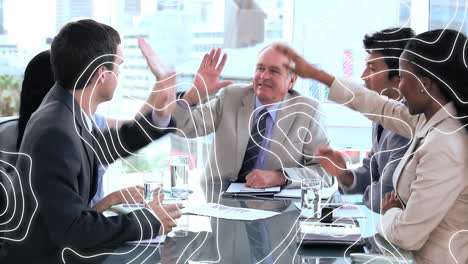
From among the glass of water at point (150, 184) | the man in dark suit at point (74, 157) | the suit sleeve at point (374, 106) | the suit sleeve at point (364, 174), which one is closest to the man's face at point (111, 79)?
the man in dark suit at point (74, 157)

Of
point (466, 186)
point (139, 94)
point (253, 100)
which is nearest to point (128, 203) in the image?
point (139, 94)

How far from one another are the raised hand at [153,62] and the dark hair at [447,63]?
664mm

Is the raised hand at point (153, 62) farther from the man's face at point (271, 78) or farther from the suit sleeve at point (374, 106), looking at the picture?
the suit sleeve at point (374, 106)

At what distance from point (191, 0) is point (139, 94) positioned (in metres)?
0.30

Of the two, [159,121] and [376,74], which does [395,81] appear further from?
[159,121]

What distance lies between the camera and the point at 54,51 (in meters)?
1.73

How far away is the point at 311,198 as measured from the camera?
1780mm

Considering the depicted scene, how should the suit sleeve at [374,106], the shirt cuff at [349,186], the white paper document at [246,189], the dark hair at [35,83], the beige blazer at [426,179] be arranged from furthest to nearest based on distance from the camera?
the white paper document at [246,189] < the dark hair at [35,83] < the shirt cuff at [349,186] < the suit sleeve at [374,106] < the beige blazer at [426,179]

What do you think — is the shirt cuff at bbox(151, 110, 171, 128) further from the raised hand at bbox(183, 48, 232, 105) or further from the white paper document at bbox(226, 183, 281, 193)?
the white paper document at bbox(226, 183, 281, 193)

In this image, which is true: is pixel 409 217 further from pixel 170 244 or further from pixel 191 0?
pixel 191 0

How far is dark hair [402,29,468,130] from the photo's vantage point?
155cm

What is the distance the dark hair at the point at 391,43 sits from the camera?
164 centimetres

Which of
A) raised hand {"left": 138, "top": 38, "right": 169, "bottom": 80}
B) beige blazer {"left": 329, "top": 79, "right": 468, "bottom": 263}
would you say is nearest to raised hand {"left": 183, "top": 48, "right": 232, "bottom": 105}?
raised hand {"left": 138, "top": 38, "right": 169, "bottom": 80}

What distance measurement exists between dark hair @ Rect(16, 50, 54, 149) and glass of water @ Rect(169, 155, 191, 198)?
0.43 metres
